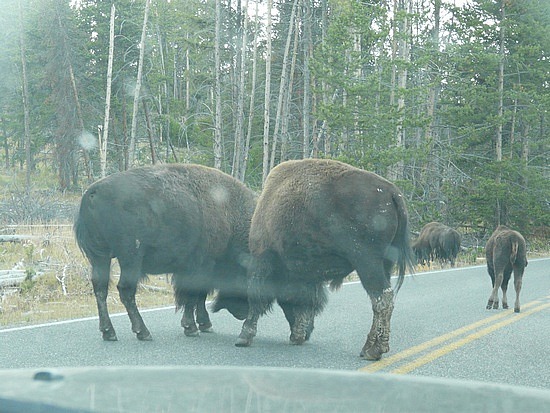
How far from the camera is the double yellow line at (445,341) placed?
19.4ft

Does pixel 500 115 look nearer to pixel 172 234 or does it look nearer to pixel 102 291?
pixel 172 234

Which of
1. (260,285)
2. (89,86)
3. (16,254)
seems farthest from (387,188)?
(89,86)

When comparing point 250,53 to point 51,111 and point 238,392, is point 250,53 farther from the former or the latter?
point 238,392

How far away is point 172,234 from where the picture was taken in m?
7.34

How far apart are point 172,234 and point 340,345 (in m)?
2.14

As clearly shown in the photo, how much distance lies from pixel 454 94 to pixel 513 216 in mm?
6697

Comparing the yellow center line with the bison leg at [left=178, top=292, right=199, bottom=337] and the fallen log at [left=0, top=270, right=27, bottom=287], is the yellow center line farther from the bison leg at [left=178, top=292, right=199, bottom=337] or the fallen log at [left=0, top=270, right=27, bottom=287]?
the fallen log at [left=0, top=270, right=27, bottom=287]

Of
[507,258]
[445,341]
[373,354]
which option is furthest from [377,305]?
[507,258]

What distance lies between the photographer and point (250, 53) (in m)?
42.4

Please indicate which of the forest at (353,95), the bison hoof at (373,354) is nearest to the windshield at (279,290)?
the bison hoof at (373,354)

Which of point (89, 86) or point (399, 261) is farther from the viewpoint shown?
point (89, 86)

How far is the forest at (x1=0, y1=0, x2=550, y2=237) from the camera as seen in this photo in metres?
22.6

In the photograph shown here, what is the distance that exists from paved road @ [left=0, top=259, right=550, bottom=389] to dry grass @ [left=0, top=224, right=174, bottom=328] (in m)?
0.97

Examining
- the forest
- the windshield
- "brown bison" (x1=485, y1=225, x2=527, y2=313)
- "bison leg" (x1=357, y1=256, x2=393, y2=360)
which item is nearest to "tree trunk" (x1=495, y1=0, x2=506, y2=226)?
the forest
